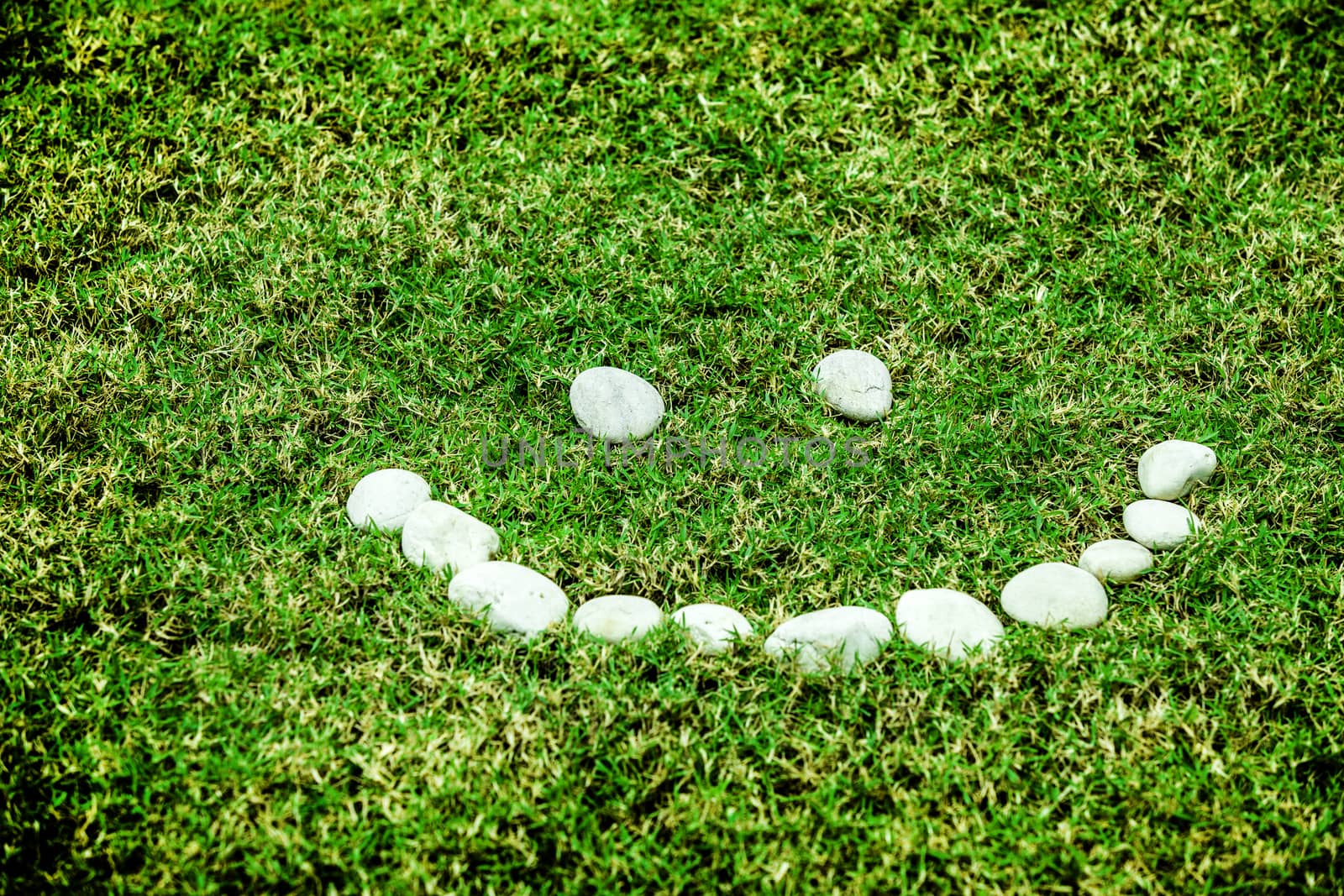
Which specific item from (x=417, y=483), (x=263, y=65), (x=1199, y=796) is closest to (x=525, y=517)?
(x=417, y=483)

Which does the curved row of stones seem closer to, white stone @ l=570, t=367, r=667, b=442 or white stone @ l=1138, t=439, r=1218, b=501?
white stone @ l=1138, t=439, r=1218, b=501

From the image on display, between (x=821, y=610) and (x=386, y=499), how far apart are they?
37.0 inches

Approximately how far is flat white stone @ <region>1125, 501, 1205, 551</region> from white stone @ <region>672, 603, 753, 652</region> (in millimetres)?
879

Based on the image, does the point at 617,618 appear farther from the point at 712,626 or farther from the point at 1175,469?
the point at 1175,469

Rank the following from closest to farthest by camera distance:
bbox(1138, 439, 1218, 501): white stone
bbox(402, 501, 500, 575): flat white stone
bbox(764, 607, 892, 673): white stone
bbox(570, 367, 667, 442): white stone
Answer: bbox(764, 607, 892, 673): white stone, bbox(402, 501, 500, 575): flat white stone, bbox(1138, 439, 1218, 501): white stone, bbox(570, 367, 667, 442): white stone

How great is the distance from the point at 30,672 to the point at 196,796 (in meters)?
0.44

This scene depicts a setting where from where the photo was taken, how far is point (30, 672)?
1.90 metres

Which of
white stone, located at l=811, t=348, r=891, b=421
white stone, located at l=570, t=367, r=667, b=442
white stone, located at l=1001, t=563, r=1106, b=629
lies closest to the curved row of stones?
white stone, located at l=1001, t=563, r=1106, b=629

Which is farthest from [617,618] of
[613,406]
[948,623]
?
[948,623]

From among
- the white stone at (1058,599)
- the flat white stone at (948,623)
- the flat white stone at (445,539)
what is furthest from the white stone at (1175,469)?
the flat white stone at (445,539)

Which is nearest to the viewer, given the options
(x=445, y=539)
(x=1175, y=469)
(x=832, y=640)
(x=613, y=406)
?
(x=832, y=640)

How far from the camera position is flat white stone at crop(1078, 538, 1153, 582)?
6.90ft

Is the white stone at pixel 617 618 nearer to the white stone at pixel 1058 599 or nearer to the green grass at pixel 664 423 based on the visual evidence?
the green grass at pixel 664 423

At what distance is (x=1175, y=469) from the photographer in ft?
7.24
